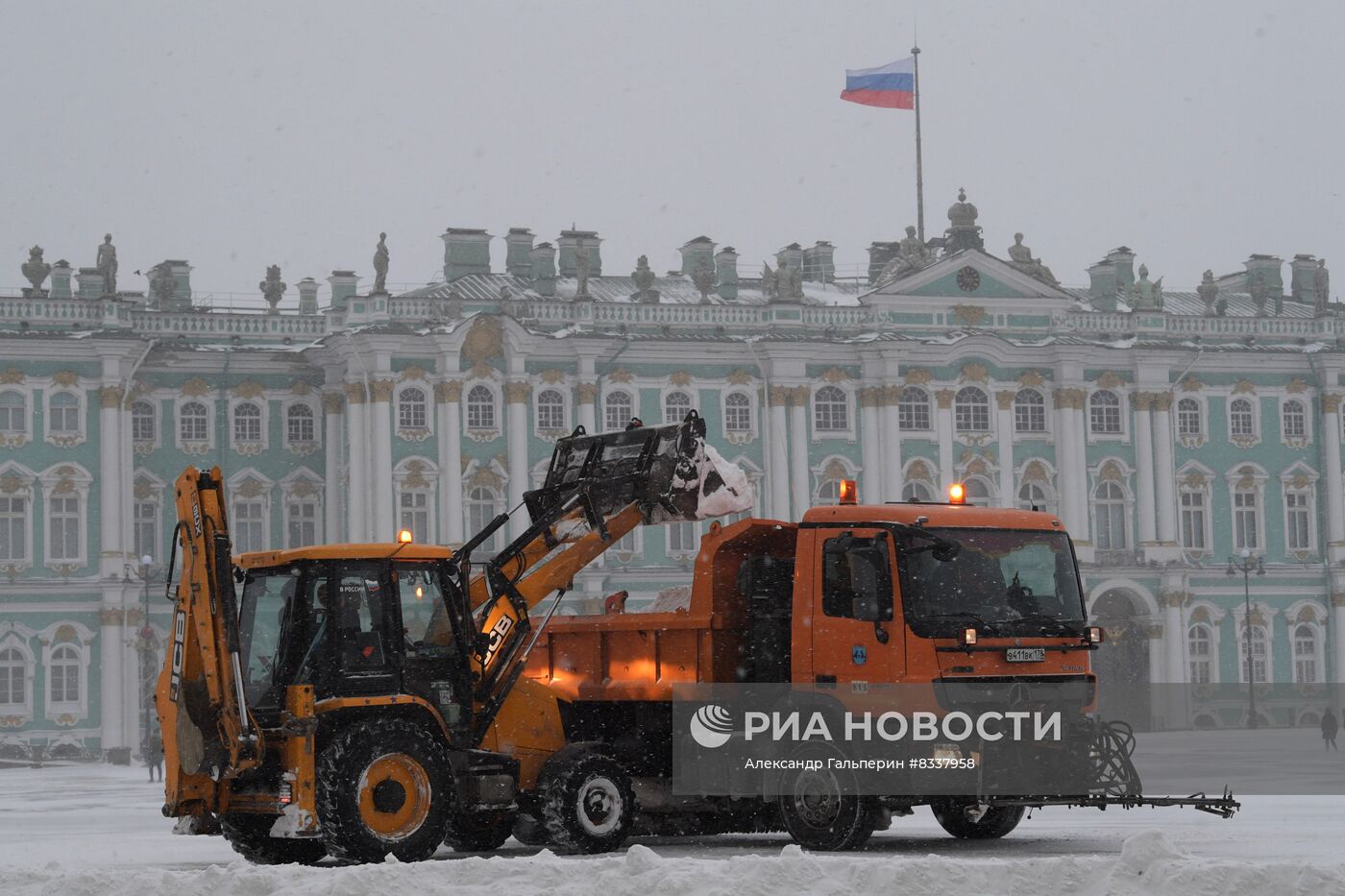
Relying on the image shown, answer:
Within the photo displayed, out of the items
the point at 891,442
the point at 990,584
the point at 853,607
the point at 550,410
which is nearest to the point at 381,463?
the point at 550,410

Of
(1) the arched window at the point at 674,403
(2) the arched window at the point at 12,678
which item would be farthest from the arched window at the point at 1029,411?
(2) the arched window at the point at 12,678

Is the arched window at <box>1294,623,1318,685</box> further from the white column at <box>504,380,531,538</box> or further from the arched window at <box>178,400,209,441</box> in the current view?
the arched window at <box>178,400,209,441</box>

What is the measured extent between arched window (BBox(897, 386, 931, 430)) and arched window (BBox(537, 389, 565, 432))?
936 cm

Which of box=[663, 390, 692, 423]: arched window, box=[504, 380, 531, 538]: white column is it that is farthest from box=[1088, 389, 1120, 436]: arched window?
box=[504, 380, 531, 538]: white column

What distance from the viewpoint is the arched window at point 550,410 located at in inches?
2367

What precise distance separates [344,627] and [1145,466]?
4865 centimetres

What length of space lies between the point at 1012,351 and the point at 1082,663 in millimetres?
44415

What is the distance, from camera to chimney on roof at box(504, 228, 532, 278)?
214ft

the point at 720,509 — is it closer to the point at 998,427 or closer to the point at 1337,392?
the point at 998,427

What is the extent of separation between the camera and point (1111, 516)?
63.5 meters

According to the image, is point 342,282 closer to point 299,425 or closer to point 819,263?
point 299,425

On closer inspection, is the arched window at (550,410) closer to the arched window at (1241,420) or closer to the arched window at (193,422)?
the arched window at (193,422)

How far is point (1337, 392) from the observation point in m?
65.8

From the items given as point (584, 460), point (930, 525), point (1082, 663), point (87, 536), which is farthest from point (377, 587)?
point (87, 536)
